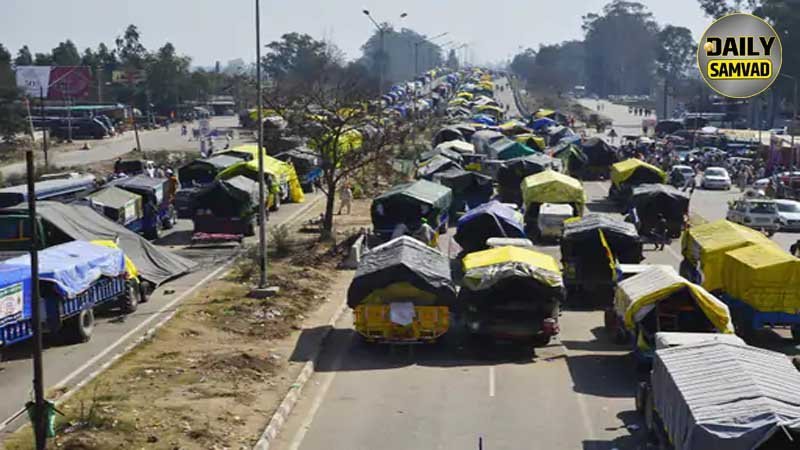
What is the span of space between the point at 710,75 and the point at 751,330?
303 inches

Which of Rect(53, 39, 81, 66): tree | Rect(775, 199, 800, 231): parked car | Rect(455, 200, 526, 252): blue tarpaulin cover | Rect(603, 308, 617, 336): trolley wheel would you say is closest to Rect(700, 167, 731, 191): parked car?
Rect(775, 199, 800, 231): parked car

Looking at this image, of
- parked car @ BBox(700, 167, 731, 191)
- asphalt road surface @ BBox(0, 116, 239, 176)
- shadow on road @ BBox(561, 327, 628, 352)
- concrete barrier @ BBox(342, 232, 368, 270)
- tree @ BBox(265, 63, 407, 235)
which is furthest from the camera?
asphalt road surface @ BBox(0, 116, 239, 176)

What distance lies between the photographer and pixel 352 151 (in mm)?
39406

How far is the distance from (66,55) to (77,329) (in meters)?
107

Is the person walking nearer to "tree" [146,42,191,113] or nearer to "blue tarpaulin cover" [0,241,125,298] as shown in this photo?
"blue tarpaulin cover" [0,241,125,298]

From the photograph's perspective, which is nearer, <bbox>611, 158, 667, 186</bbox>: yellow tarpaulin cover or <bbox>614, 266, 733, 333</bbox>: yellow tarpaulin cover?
<bbox>614, 266, 733, 333</bbox>: yellow tarpaulin cover

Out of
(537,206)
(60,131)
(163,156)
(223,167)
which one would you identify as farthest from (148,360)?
(60,131)

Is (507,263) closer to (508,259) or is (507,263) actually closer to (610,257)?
(508,259)

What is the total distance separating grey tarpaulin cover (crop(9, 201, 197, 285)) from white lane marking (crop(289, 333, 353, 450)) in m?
7.84

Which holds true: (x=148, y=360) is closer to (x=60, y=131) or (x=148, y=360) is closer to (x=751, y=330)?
(x=751, y=330)

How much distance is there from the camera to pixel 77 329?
21688mm

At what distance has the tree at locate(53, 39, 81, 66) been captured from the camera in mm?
120875

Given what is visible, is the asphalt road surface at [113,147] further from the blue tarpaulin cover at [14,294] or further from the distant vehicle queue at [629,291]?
the blue tarpaulin cover at [14,294]

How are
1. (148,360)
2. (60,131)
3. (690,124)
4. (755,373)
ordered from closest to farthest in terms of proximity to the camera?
1. (755,373)
2. (148,360)
3. (60,131)
4. (690,124)
